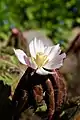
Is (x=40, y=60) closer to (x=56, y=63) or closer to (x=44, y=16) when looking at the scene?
(x=56, y=63)

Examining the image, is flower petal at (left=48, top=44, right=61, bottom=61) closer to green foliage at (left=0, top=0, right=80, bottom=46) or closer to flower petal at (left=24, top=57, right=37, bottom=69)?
flower petal at (left=24, top=57, right=37, bottom=69)

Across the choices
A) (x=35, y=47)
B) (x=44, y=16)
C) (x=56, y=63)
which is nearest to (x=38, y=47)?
(x=35, y=47)

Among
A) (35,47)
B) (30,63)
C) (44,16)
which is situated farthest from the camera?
(44,16)

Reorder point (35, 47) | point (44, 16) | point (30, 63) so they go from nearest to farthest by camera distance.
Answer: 1. point (30, 63)
2. point (35, 47)
3. point (44, 16)

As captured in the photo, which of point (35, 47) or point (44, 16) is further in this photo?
point (44, 16)

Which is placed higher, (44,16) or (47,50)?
(44,16)

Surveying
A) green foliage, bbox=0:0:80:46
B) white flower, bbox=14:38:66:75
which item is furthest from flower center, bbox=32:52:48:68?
green foliage, bbox=0:0:80:46

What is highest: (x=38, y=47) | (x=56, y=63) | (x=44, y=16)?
(x=44, y=16)
